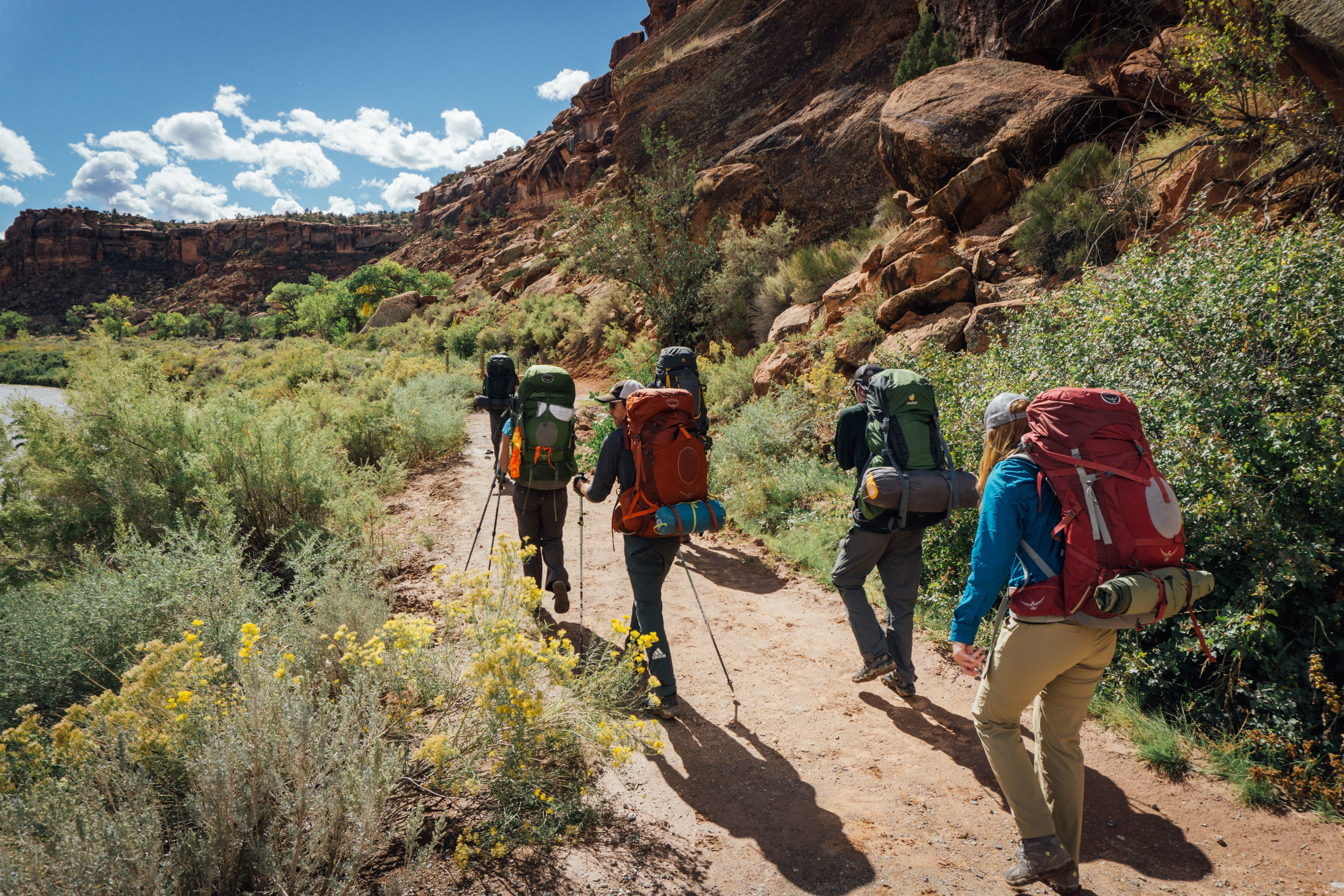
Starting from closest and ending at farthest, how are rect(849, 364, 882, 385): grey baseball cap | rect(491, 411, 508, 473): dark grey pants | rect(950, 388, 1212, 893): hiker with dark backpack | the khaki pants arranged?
rect(950, 388, 1212, 893): hiker with dark backpack, the khaki pants, rect(849, 364, 882, 385): grey baseball cap, rect(491, 411, 508, 473): dark grey pants

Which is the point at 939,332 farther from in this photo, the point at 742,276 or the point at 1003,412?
the point at 742,276

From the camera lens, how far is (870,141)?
14.1 metres

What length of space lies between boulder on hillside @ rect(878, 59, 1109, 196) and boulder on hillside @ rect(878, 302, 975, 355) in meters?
3.40

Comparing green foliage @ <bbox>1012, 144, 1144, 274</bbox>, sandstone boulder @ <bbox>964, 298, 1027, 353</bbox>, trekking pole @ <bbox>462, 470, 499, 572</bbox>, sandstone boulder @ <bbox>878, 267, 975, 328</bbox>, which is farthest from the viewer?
sandstone boulder @ <bbox>878, 267, 975, 328</bbox>

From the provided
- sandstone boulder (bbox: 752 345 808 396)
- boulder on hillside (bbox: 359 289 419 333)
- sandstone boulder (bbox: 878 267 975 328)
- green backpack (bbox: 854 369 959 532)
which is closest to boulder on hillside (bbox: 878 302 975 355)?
sandstone boulder (bbox: 878 267 975 328)

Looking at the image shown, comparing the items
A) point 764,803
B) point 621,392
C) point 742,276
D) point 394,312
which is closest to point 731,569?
point 621,392

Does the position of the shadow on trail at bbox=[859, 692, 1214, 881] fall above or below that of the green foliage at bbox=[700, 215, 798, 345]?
below

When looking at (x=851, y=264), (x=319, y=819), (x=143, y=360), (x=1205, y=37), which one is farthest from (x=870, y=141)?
(x=319, y=819)

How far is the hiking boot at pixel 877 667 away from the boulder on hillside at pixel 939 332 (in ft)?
14.6

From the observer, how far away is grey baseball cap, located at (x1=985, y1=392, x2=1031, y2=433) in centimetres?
284

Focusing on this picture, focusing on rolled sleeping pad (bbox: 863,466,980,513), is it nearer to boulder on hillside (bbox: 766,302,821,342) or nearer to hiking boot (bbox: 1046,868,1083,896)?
hiking boot (bbox: 1046,868,1083,896)

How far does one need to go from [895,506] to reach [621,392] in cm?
179

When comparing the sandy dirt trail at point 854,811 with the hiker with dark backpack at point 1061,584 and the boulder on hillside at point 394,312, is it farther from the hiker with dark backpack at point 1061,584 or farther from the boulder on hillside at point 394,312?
the boulder on hillside at point 394,312

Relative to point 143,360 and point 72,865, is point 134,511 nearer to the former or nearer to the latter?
point 143,360
